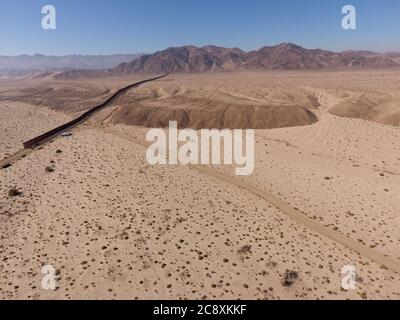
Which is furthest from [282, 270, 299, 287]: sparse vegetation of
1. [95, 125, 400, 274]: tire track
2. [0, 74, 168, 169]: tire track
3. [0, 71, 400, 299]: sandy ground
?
[0, 74, 168, 169]: tire track

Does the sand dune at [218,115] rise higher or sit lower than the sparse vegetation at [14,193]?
higher

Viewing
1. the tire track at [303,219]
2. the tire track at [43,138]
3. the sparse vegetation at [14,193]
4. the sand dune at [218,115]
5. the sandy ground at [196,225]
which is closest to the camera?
the sandy ground at [196,225]

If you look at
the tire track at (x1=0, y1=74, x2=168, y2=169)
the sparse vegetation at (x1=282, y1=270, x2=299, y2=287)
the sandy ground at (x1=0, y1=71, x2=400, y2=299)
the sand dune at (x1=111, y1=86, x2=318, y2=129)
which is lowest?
the sparse vegetation at (x1=282, y1=270, x2=299, y2=287)

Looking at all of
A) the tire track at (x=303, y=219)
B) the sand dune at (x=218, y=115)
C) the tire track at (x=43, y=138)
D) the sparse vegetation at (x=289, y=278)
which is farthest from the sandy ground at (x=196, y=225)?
the sand dune at (x=218, y=115)

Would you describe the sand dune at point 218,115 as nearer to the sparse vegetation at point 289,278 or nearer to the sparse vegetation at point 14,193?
the sparse vegetation at point 14,193

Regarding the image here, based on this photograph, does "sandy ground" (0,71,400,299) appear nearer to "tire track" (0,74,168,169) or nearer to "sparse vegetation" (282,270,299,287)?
"sparse vegetation" (282,270,299,287)

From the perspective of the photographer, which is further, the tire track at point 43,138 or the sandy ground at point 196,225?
the tire track at point 43,138

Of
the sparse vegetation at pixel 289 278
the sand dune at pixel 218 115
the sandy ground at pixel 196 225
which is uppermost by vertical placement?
the sand dune at pixel 218 115

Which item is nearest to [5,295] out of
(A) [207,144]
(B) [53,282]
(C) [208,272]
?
(B) [53,282]

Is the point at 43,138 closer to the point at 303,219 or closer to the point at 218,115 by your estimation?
the point at 218,115
